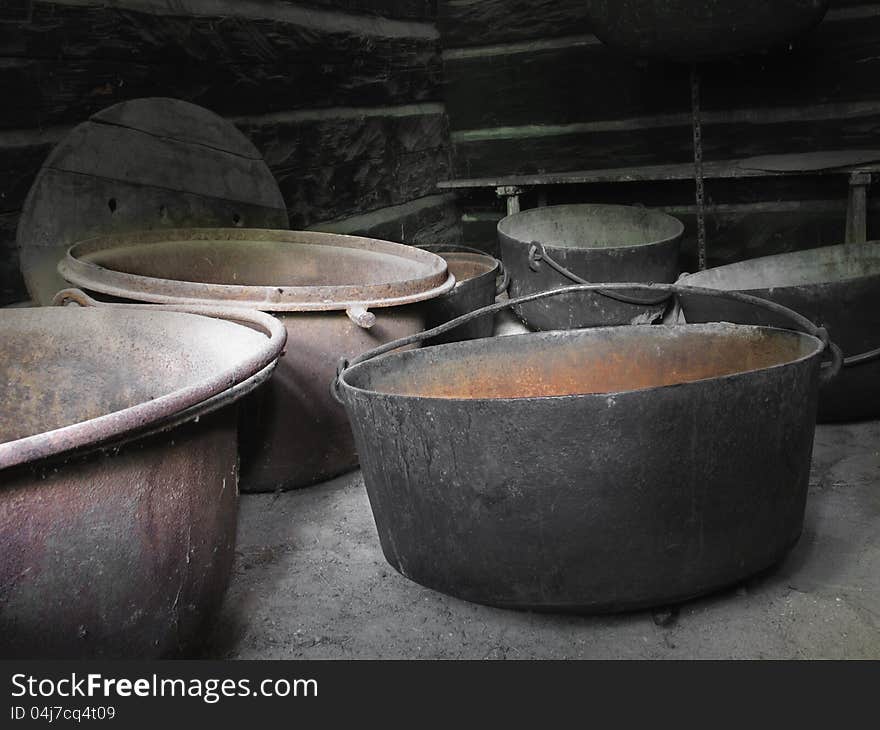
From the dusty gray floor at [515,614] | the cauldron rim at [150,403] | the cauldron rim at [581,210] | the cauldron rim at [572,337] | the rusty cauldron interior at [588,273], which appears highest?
the cauldron rim at [150,403]

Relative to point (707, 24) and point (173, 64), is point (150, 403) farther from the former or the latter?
point (707, 24)

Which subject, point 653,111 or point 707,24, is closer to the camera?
point 707,24

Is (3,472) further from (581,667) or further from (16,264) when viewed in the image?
(16,264)

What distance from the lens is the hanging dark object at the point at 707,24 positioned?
3682 mm

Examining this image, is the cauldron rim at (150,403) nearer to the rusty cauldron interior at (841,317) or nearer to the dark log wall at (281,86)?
the dark log wall at (281,86)

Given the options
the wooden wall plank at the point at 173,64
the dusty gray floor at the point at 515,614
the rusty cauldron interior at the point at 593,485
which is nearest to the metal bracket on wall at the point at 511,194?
the wooden wall plank at the point at 173,64

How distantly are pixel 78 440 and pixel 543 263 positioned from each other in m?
2.75

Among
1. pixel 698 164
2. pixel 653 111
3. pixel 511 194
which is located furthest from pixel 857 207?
pixel 511 194

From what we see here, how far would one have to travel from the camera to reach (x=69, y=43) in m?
2.53

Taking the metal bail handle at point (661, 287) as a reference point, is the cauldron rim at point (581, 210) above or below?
below

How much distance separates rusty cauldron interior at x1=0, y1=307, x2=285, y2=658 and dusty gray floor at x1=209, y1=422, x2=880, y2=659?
1.02ft

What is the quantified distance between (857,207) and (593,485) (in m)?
2.96

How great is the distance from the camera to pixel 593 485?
1.63 meters

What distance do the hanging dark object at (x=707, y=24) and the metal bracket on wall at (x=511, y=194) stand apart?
0.95 meters
